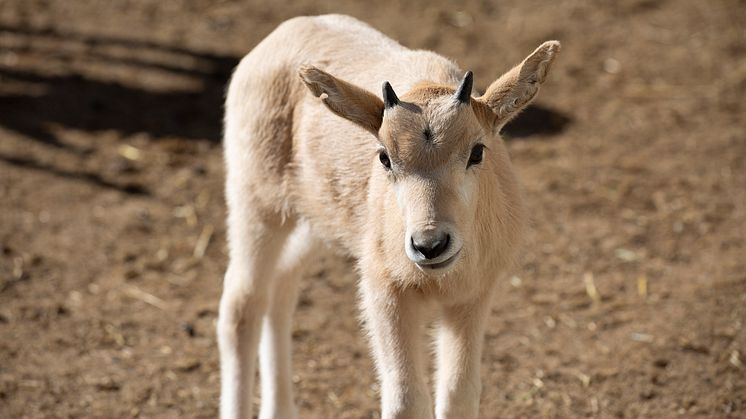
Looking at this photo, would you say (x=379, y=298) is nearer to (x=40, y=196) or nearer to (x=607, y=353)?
(x=607, y=353)

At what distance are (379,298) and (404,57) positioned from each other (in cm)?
152

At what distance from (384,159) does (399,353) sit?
1148 millimetres

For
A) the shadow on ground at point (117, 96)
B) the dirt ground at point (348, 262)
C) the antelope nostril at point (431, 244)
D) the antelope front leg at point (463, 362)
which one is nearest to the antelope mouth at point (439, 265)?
the antelope nostril at point (431, 244)

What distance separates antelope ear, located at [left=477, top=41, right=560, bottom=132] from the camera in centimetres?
562

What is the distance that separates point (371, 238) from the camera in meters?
6.23

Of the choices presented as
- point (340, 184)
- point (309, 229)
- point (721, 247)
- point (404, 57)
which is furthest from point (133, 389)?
point (721, 247)

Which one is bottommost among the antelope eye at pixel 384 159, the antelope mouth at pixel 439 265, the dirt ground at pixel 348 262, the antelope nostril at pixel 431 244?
the dirt ground at pixel 348 262

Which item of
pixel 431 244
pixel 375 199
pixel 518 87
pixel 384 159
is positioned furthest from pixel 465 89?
pixel 375 199

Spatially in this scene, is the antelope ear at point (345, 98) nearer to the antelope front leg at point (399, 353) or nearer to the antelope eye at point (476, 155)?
the antelope eye at point (476, 155)

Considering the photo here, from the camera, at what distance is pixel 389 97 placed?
18.1 ft

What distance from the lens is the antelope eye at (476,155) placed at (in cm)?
559

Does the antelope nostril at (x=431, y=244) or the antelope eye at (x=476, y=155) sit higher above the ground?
the antelope eye at (x=476, y=155)

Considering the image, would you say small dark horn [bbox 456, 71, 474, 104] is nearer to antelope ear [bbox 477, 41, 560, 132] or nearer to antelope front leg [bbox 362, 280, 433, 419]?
antelope ear [bbox 477, 41, 560, 132]

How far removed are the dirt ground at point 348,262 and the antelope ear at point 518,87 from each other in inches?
99.6
